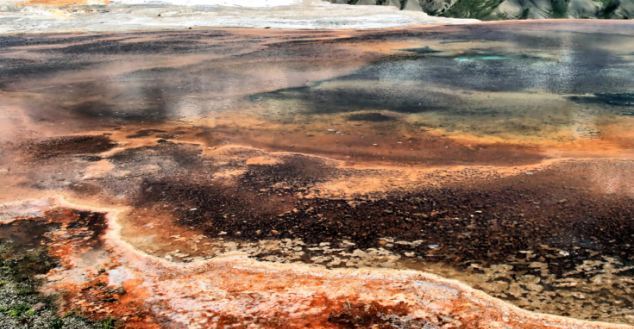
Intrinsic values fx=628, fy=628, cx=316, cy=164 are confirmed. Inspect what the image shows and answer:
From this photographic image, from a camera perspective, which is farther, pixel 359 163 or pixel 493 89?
pixel 493 89

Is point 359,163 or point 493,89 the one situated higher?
point 493,89

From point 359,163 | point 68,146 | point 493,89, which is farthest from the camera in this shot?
point 493,89

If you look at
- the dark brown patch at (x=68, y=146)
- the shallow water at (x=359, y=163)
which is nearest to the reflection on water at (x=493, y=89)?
the shallow water at (x=359, y=163)

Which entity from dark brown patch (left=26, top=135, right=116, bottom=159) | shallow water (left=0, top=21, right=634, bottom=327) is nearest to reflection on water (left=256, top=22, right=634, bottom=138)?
shallow water (left=0, top=21, right=634, bottom=327)

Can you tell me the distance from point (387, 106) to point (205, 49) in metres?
6.12

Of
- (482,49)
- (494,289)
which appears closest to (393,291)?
(494,289)

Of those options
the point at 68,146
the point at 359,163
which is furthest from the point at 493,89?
the point at 68,146

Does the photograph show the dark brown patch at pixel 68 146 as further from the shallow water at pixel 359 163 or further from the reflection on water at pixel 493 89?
the reflection on water at pixel 493 89

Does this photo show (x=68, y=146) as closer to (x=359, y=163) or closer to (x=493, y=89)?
(x=359, y=163)

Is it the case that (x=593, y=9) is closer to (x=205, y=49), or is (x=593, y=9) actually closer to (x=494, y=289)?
(x=205, y=49)

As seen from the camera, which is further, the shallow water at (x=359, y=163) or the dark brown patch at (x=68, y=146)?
the dark brown patch at (x=68, y=146)

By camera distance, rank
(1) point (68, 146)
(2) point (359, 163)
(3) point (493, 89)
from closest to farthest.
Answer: (2) point (359, 163) → (1) point (68, 146) → (3) point (493, 89)

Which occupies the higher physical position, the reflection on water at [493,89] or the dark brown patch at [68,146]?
the reflection on water at [493,89]

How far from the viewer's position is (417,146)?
527 centimetres
